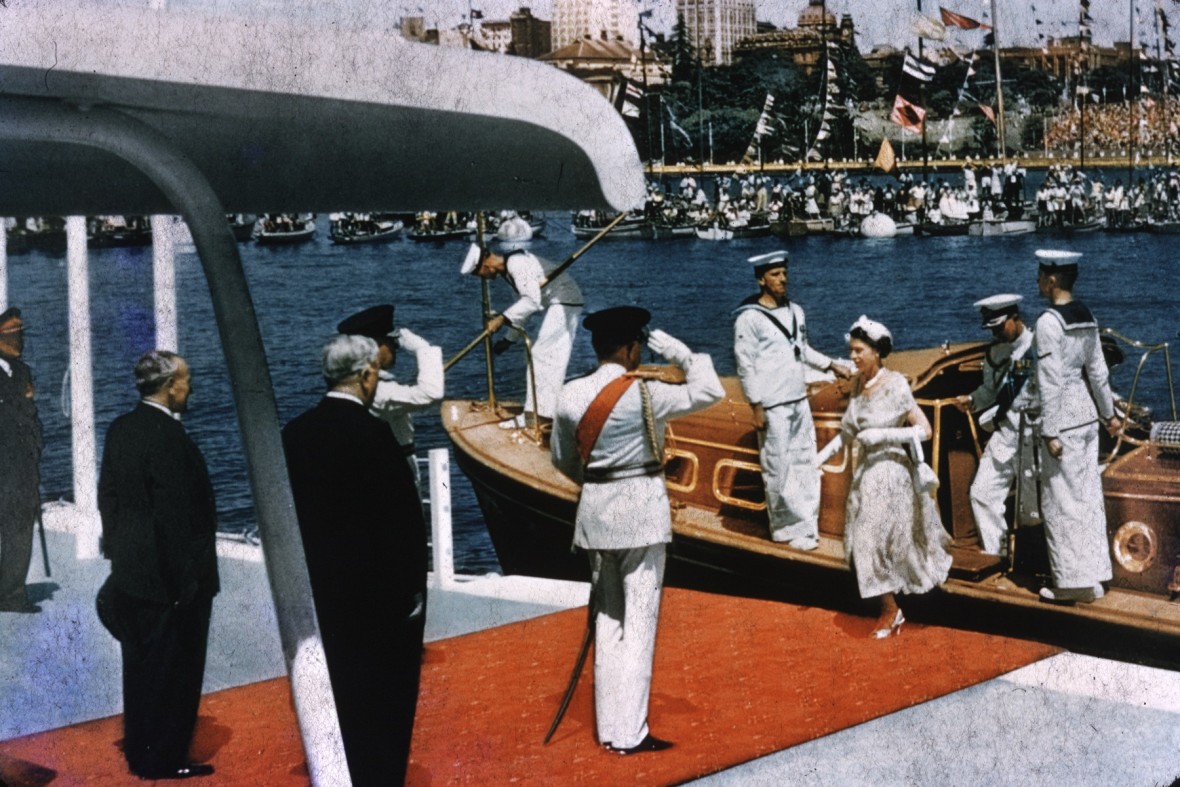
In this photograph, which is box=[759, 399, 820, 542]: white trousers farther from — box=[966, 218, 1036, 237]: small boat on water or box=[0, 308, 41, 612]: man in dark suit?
box=[966, 218, 1036, 237]: small boat on water

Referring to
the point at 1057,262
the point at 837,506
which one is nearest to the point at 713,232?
the point at 837,506

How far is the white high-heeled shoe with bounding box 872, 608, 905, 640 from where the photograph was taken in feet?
17.3

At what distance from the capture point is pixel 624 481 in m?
4.01

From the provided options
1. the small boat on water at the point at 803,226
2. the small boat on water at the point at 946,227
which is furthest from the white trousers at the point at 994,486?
the small boat on water at the point at 803,226

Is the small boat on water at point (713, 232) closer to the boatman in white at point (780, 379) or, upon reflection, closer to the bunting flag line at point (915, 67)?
the bunting flag line at point (915, 67)

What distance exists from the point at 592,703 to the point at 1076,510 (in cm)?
205

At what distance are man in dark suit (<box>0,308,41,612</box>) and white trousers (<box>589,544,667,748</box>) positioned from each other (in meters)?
2.84

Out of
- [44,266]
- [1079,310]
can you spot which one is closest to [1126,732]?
[1079,310]

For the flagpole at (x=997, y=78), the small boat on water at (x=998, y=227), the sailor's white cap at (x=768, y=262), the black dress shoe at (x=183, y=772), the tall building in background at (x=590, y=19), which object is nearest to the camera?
the black dress shoe at (x=183, y=772)

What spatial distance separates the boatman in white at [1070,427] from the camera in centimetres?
507

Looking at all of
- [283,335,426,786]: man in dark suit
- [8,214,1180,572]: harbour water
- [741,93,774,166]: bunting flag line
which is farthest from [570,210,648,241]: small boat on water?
[283,335,426,786]: man in dark suit

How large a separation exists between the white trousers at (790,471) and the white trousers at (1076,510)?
44.7 inches

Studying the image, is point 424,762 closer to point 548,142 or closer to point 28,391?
point 548,142

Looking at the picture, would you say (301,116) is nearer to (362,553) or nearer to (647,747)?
(362,553)
